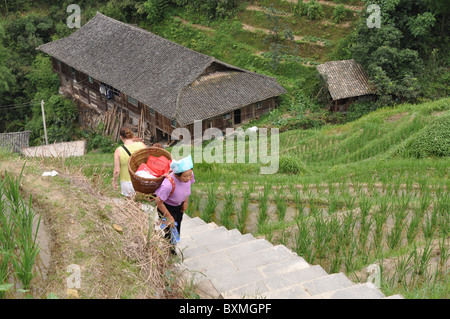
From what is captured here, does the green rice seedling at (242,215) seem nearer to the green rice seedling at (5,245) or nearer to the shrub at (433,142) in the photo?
the green rice seedling at (5,245)

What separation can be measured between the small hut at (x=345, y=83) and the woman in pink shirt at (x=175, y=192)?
16809mm

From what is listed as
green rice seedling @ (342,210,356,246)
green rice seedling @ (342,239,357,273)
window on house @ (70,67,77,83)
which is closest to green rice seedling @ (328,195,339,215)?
green rice seedling @ (342,210,356,246)

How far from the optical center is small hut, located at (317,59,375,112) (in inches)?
836

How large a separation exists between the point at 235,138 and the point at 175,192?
15.7 m

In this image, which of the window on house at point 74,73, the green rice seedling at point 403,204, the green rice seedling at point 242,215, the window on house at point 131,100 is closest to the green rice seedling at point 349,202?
the green rice seedling at point 403,204

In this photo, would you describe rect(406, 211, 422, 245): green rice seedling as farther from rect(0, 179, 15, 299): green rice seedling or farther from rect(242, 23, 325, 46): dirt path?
rect(242, 23, 325, 46): dirt path

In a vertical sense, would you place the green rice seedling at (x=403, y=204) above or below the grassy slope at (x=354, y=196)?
above

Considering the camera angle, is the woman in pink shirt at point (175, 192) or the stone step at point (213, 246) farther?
the stone step at point (213, 246)

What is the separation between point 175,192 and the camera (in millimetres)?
5258

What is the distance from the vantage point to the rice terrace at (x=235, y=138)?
4.36 metres

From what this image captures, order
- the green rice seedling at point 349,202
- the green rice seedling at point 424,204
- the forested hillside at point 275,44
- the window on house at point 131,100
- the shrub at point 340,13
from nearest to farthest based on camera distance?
the green rice seedling at point 424,204
the green rice seedling at point 349,202
the forested hillside at point 275,44
the window on house at point 131,100
the shrub at point 340,13

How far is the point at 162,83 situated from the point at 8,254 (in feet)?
62.4

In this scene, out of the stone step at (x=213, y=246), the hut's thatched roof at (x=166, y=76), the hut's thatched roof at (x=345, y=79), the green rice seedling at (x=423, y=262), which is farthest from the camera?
the hut's thatched roof at (x=166, y=76)
